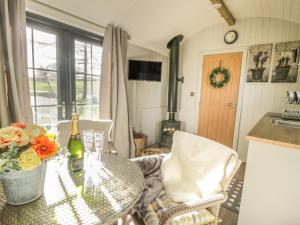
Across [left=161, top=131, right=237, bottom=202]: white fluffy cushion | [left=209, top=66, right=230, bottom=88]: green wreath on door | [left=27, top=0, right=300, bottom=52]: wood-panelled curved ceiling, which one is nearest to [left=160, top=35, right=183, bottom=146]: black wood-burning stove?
[left=27, top=0, right=300, bottom=52]: wood-panelled curved ceiling

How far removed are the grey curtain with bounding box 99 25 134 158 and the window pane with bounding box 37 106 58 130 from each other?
24.0 inches

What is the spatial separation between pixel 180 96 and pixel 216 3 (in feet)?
6.53

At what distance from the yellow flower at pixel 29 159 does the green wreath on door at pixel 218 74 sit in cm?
341

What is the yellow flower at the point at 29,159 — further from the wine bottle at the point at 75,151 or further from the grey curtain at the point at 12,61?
the grey curtain at the point at 12,61

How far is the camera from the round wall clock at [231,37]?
3.29 metres

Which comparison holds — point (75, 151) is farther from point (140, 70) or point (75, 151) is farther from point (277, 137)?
point (140, 70)

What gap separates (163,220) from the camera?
100 cm

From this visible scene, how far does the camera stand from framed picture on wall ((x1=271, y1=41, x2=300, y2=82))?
2.80 metres

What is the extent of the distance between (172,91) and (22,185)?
10.5ft

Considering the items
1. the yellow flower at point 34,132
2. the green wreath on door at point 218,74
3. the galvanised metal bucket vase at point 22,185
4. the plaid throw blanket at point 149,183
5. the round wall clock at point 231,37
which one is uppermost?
the round wall clock at point 231,37

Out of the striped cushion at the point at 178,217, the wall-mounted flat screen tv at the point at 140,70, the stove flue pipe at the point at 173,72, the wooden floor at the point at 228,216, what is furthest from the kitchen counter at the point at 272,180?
the stove flue pipe at the point at 173,72

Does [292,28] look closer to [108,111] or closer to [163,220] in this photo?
[108,111]

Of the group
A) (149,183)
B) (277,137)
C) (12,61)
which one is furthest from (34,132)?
(277,137)

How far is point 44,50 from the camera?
212cm
